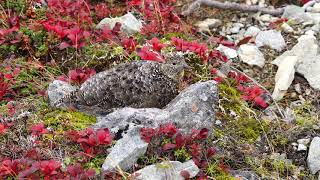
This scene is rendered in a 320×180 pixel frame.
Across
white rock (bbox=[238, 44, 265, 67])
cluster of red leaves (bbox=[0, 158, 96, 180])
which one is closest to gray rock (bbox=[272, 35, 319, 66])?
white rock (bbox=[238, 44, 265, 67])

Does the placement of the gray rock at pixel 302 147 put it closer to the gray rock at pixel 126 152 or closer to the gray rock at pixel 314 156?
the gray rock at pixel 314 156

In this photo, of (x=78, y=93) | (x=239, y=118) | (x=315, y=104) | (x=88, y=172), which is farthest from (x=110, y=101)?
(x=315, y=104)

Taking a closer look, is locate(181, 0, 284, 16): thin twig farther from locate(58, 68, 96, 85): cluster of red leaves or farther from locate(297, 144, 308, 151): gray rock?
locate(297, 144, 308, 151): gray rock

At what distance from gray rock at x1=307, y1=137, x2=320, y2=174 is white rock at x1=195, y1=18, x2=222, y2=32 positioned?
316 cm

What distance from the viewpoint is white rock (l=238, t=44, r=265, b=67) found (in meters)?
8.04

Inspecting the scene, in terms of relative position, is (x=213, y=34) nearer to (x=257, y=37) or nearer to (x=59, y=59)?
(x=257, y=37)

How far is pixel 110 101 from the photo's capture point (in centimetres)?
623

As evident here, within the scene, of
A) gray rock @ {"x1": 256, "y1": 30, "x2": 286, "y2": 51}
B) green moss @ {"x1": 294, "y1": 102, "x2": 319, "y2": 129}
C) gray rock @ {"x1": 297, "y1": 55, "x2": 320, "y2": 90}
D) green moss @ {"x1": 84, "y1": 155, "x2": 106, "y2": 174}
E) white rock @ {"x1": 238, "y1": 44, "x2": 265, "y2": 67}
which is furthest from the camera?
gray rock @ {"x1": 256, "y1": 30, "x2": 286, "y2": 51}

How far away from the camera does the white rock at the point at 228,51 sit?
8102 mm

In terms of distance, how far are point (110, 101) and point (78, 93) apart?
1.30 feet

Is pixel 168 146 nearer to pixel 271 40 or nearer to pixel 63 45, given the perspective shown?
pixel 63 45

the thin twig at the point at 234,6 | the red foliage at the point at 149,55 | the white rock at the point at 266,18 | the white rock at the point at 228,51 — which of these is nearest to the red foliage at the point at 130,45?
the red foliage at the point at 149,55

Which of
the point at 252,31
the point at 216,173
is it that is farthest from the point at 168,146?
the point at 252,31

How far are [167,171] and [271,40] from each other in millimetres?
3726
